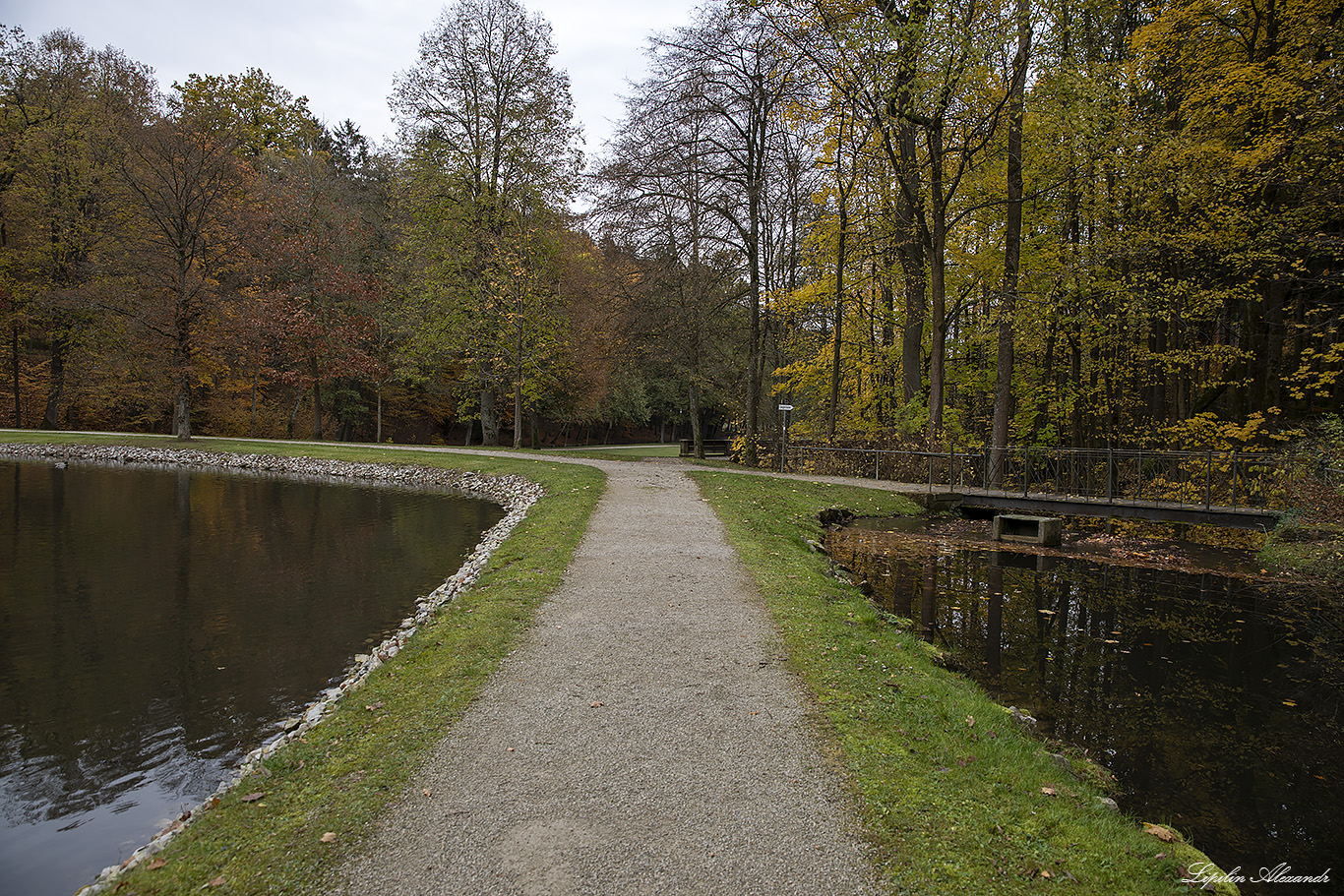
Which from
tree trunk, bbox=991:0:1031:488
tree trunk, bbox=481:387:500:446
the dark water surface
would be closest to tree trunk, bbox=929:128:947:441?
tree trunk, bbox=991:0:1031:488

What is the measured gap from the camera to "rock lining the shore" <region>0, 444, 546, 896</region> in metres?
4.11

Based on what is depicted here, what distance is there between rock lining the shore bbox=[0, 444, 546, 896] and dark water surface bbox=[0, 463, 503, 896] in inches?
15.5

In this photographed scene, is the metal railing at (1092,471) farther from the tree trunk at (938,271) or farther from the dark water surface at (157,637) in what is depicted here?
the dark water surface at (157,637)

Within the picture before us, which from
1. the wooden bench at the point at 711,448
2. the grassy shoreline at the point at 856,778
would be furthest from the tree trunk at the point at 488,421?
the grassy shoreline at the point at 856,778

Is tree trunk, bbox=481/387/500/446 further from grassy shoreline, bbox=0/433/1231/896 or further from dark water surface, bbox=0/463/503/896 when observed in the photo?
grassy shoreline, bbox=0/433/1231/896

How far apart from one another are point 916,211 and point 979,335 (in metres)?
3.84

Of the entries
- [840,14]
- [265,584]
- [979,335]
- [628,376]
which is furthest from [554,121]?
[265,584]

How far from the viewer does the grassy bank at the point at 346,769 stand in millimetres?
3059

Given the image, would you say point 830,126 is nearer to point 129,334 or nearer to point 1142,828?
point 1142,828

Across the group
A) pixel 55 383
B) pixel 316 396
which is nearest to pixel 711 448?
pixel 316 396

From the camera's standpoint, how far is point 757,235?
2217 cm

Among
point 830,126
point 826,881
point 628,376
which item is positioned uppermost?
point 830,126

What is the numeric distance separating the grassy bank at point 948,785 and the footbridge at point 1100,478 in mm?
8670

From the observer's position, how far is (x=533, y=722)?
448cm
